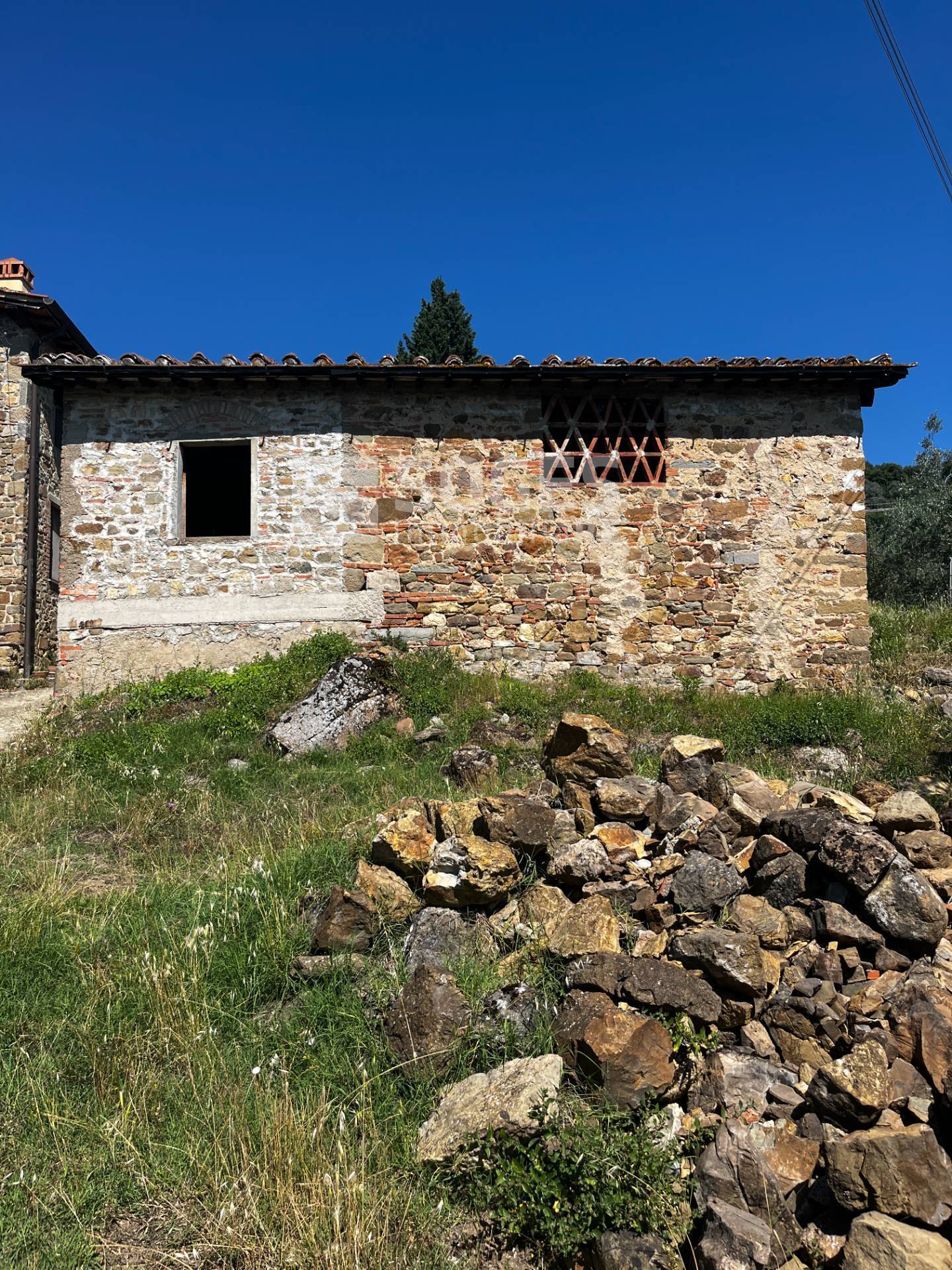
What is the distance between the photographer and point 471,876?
13.6 ft

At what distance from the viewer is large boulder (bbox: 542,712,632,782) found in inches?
222

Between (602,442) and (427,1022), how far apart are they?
880 cm

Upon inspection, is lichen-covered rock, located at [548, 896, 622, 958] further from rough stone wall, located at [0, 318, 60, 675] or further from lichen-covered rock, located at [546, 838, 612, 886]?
rough stone wall, located at [0, 318, 60, 675]

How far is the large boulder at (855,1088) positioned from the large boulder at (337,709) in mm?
5805

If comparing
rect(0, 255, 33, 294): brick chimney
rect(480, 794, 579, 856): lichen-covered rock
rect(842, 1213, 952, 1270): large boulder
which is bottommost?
rect(842, 1213, 952, 1270): large boulder

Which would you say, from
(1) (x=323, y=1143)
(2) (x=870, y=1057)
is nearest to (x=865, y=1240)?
(2) (x=870, y=1057)

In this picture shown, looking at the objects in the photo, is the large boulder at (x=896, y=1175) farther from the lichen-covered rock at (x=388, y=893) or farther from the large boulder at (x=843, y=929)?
the lichen-covered rock at (x=388, y=893)

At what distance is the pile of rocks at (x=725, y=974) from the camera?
2676mm

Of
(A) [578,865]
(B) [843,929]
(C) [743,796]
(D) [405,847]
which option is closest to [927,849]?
(B) [843,929]

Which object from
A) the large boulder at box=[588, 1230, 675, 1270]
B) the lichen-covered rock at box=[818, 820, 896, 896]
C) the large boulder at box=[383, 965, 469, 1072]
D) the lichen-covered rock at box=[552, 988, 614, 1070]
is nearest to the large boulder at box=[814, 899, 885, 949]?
the lichen-covered rock at box=[818, 820, 896, 896]

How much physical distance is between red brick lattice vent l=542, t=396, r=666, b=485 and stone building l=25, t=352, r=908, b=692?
0.10 feet

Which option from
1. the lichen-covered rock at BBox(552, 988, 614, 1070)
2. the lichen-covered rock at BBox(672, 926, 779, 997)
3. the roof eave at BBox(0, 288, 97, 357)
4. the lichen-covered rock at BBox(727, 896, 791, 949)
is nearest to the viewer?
the lichen-covered rock at BBox(552, 988, 614, 1070)

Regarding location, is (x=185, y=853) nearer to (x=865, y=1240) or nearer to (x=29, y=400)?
(x=865, y=1240)

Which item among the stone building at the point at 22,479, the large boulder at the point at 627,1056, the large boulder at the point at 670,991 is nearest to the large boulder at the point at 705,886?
the large boulder at the point at 670,991
